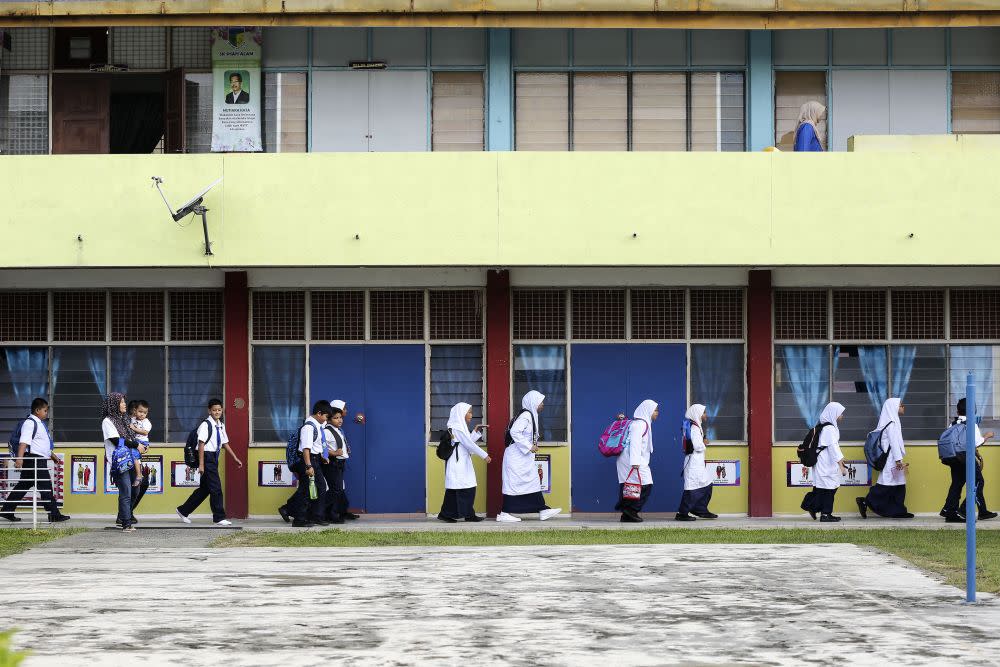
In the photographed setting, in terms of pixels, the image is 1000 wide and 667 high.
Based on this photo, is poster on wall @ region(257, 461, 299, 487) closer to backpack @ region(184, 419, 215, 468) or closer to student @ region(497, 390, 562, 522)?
backpack @ region(184, 419, 215, 468)

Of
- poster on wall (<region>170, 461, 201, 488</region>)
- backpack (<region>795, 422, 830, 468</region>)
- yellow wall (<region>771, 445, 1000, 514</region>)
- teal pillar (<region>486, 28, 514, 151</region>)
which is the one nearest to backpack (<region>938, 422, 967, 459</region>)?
yellow wall (<region>771, 445, 1000, 514</region>)

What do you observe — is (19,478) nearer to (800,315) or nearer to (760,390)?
(760,390)

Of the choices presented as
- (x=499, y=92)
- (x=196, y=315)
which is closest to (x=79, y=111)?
(x=196, y=315)

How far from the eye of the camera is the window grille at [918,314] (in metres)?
20.5

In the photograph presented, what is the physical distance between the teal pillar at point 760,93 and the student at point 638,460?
449 cm

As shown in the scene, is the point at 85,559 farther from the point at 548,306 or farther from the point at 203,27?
the point at 203,27

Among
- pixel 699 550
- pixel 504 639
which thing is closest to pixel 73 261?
pixel 699 550

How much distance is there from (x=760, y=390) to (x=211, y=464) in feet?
24.2

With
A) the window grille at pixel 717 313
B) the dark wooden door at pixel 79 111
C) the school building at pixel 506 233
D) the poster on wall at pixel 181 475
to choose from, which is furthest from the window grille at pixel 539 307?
the dark wooden door at pixel 79 111

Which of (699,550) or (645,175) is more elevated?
(645,175)

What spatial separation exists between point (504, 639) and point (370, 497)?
10240mm

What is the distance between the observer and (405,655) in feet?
31.9

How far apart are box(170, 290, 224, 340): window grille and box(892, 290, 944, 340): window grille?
9.35m

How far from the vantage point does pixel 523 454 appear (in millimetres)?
19453
